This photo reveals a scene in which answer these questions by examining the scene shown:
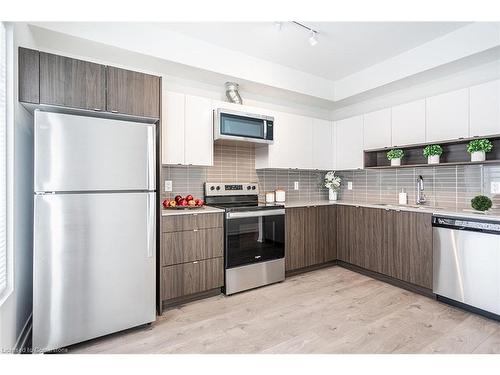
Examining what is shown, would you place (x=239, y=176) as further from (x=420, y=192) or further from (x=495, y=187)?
(x=495, y=187)

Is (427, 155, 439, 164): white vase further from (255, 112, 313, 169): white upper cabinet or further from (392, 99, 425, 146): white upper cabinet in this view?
(255, 112, 313, 169): white upper cabinet

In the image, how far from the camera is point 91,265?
1.89 m

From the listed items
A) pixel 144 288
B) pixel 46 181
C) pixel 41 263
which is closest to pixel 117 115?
pixel 46 181

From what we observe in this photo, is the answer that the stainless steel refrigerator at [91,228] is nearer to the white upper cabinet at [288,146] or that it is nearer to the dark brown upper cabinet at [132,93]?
the dark brown upper cabinet at [132,93]

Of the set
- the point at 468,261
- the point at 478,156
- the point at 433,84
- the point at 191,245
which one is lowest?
the point at 468,261

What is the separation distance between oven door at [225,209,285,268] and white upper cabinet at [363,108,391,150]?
1.55 meters

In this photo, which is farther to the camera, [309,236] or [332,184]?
[332,184]

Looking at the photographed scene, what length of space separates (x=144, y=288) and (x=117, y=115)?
1391 mm

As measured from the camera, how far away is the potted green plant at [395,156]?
10.7 feet

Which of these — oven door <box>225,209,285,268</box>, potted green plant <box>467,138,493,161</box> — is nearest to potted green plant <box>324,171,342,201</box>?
oven door <box>225,209,285,268</box>

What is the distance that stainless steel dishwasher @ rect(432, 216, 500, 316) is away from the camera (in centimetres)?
225

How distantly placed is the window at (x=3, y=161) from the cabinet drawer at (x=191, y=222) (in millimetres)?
1095

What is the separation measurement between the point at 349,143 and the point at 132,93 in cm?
293

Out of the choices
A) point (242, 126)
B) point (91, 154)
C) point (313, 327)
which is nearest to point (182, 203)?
point (242, 126)
